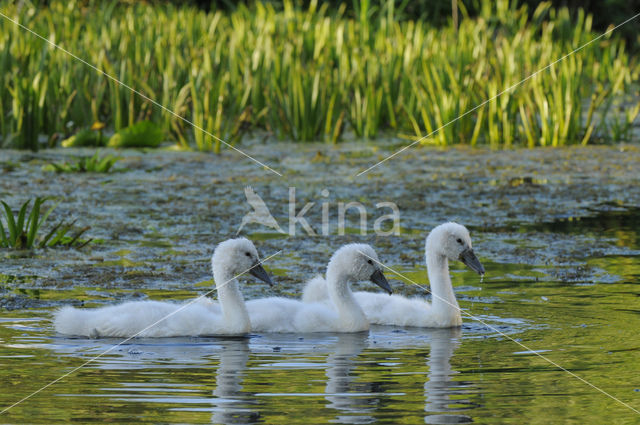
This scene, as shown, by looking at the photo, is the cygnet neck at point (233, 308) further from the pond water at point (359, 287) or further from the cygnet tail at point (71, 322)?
the cygnet tail at point (71, 322)

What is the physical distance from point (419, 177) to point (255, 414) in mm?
7245

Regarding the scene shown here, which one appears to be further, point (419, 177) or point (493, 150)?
point (493, 150)

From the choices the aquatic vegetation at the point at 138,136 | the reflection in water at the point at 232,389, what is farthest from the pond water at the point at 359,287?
the aquatic vegetation at the point at 138,136

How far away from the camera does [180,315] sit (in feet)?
21.7

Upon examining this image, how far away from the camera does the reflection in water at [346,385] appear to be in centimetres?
486

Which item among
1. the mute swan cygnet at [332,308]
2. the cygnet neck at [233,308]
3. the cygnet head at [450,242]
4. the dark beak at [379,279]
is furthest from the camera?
the cygnet head at [450,242]

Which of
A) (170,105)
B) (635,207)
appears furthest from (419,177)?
(170,105)

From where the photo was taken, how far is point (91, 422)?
15.4 feet

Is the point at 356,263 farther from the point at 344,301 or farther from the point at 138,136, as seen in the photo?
the point at 138,136

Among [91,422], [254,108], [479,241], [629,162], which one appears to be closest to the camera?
[91,422]

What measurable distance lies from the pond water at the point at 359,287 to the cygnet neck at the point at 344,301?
14 cm

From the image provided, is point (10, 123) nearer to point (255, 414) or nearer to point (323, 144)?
point (323, 144)

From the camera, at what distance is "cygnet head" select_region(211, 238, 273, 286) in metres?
6.82

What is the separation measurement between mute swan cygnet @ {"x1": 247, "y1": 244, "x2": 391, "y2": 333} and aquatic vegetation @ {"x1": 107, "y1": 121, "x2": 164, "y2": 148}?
6.63 metres
